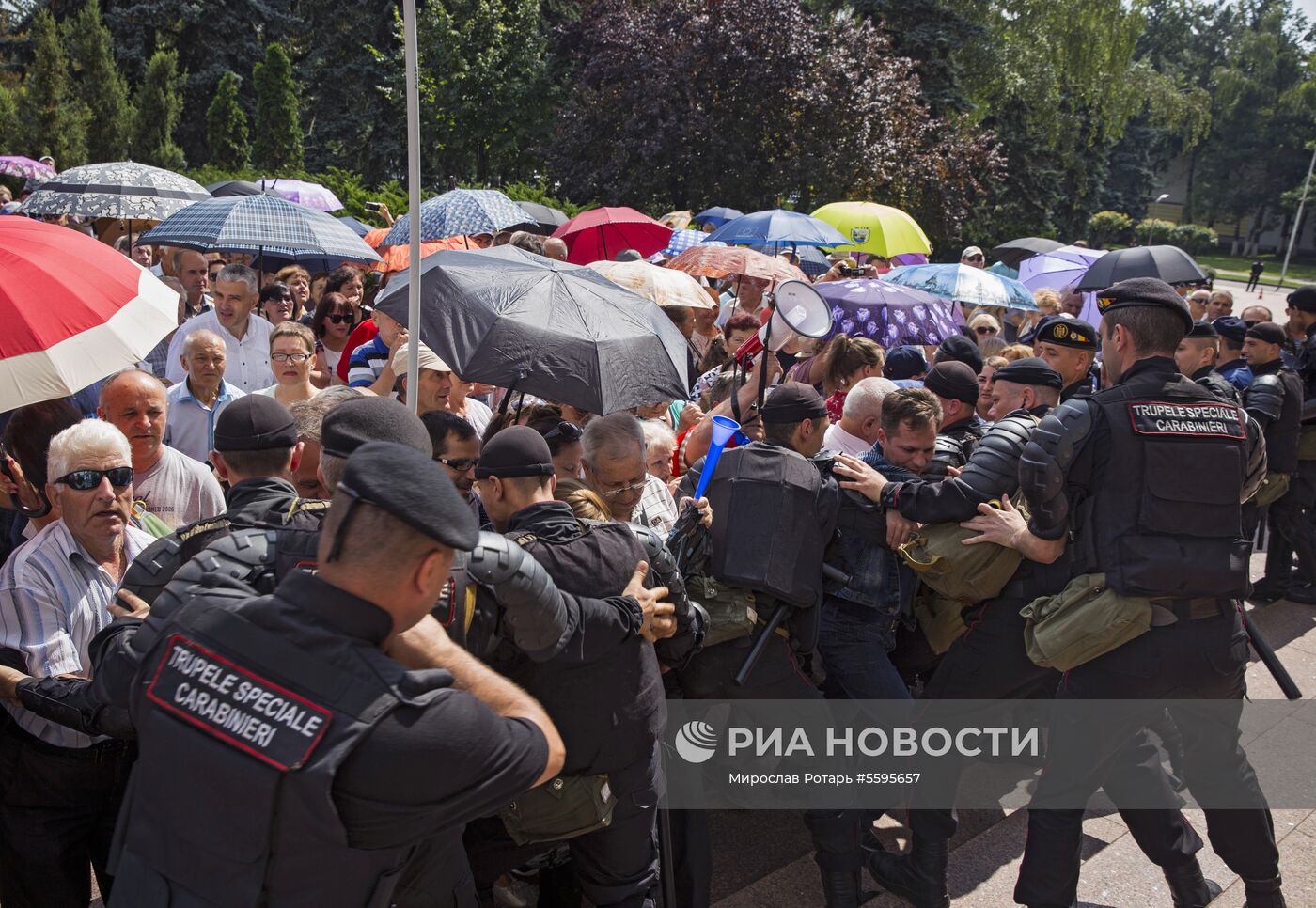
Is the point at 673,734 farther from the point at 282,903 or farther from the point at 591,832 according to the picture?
the point at 282,903

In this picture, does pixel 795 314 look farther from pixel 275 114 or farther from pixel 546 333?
pixel 275 114

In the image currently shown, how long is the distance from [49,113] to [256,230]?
20.4 metres

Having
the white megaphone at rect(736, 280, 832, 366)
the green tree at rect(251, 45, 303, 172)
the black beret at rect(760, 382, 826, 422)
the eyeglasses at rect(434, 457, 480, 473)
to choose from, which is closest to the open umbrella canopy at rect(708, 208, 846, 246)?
the white megaphone at rect(736, 280, 832, 366)

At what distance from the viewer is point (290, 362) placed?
5176 mm

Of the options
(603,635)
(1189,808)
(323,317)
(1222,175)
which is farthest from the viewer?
(1222,175)

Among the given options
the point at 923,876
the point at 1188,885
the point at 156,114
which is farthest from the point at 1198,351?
the point at 156,114

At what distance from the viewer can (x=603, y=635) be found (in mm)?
3008

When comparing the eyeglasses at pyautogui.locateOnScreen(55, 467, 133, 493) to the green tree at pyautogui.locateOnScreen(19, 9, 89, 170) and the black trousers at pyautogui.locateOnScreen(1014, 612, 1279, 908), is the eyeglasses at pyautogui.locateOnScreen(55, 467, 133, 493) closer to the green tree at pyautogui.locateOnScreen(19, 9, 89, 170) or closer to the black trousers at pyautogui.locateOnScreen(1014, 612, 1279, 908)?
the black trousers at pyautogui.locateOnScreen(1014, 612, 1279, 908)

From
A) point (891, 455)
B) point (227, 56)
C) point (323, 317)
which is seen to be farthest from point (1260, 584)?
point (227, 56)

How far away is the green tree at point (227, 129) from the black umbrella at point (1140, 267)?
2307 centimetres

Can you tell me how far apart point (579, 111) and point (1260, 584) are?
17.6 metres

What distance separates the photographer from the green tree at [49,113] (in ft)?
76.2

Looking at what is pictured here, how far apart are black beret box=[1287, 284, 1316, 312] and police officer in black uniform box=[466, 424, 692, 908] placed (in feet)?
21.6

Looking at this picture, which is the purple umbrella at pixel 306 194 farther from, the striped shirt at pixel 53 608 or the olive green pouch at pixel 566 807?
the olive green pouch at pixel 566 807
